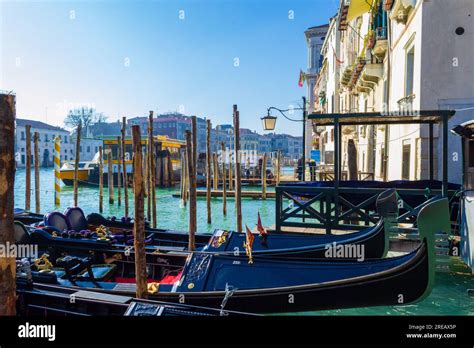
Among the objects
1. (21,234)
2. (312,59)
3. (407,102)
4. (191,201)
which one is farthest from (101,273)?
(312,59)

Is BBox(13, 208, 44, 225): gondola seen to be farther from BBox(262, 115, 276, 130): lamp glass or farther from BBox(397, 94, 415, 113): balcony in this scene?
BBox(397, 94, 415, 113): balcony

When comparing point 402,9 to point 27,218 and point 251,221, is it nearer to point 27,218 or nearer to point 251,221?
point 251,221

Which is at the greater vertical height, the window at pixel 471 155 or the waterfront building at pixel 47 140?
the waterfront building at pixel 47 140

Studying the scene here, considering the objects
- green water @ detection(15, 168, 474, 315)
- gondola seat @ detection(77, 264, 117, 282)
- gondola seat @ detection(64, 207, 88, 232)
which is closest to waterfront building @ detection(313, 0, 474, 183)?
green water @ detection(15, 168, 474, 315)

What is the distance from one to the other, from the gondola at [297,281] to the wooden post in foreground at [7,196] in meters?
1.25

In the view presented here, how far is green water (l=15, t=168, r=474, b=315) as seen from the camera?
15.6ft

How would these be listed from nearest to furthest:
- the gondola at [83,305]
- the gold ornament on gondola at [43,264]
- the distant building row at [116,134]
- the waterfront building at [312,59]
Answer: the gondola at [83,305] → the gold ornament on gondola at [43,264] → the waterfront building at [312,59] → the distant building row at [116,134]

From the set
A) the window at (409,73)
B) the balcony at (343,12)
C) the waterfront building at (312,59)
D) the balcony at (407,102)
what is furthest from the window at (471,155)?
the waterfront building at (312,59)

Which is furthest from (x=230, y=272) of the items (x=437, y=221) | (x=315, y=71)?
(x=315, y=71)

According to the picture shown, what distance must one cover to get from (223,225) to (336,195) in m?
5.94

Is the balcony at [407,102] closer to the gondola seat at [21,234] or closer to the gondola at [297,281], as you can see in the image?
the gondola at [297,281]

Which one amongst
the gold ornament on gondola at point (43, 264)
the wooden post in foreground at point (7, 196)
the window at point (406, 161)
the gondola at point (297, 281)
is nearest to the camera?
the wooden post in foreground at point (7, 196)

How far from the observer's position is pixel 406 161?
30.4 ft

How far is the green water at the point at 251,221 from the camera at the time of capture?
15.6 ft
